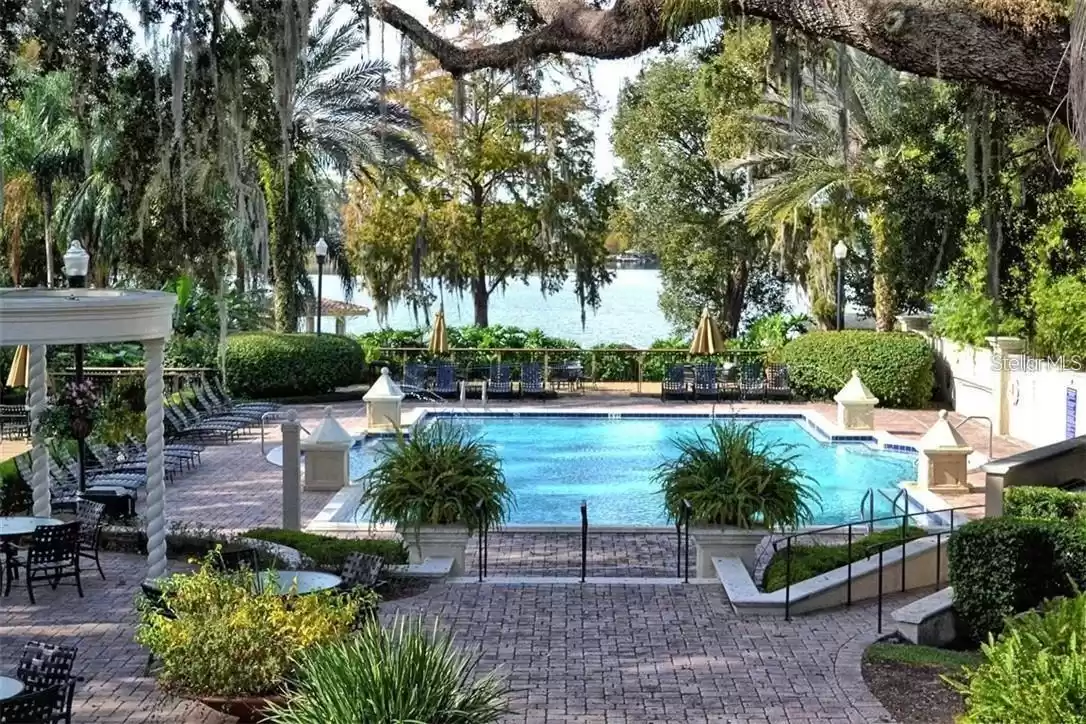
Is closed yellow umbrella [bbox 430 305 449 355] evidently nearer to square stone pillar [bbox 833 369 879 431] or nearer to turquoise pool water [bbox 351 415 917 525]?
turquoise pool water [bbox 351 415 917 525]

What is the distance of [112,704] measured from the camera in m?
8.70

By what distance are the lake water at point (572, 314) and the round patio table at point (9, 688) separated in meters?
57.9

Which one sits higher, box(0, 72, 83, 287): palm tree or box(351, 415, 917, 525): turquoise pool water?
box(0, 72, 83, 287): palm tree

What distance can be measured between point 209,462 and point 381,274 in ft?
58.3

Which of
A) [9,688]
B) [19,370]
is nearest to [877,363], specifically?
[19,370]

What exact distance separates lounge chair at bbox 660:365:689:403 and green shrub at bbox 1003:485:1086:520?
50.0 ft

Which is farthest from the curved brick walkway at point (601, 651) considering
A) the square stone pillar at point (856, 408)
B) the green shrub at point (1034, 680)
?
the square stone pillar at point (856, 408)

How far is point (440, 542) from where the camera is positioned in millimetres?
12812

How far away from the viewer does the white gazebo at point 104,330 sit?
10.7m

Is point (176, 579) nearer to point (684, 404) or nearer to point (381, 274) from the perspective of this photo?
point (684, 404)

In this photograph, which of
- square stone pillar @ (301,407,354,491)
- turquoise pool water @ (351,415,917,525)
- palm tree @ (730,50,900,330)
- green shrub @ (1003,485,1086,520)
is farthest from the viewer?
palm tree @ (730,50,900,330)

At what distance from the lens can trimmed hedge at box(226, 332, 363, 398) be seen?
26.1 metres

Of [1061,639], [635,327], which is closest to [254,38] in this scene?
[1061,639]

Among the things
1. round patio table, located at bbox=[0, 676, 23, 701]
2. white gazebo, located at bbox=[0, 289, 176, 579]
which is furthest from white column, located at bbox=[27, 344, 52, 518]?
round patio table, located at bbox=[0, 676, 23, 701]
